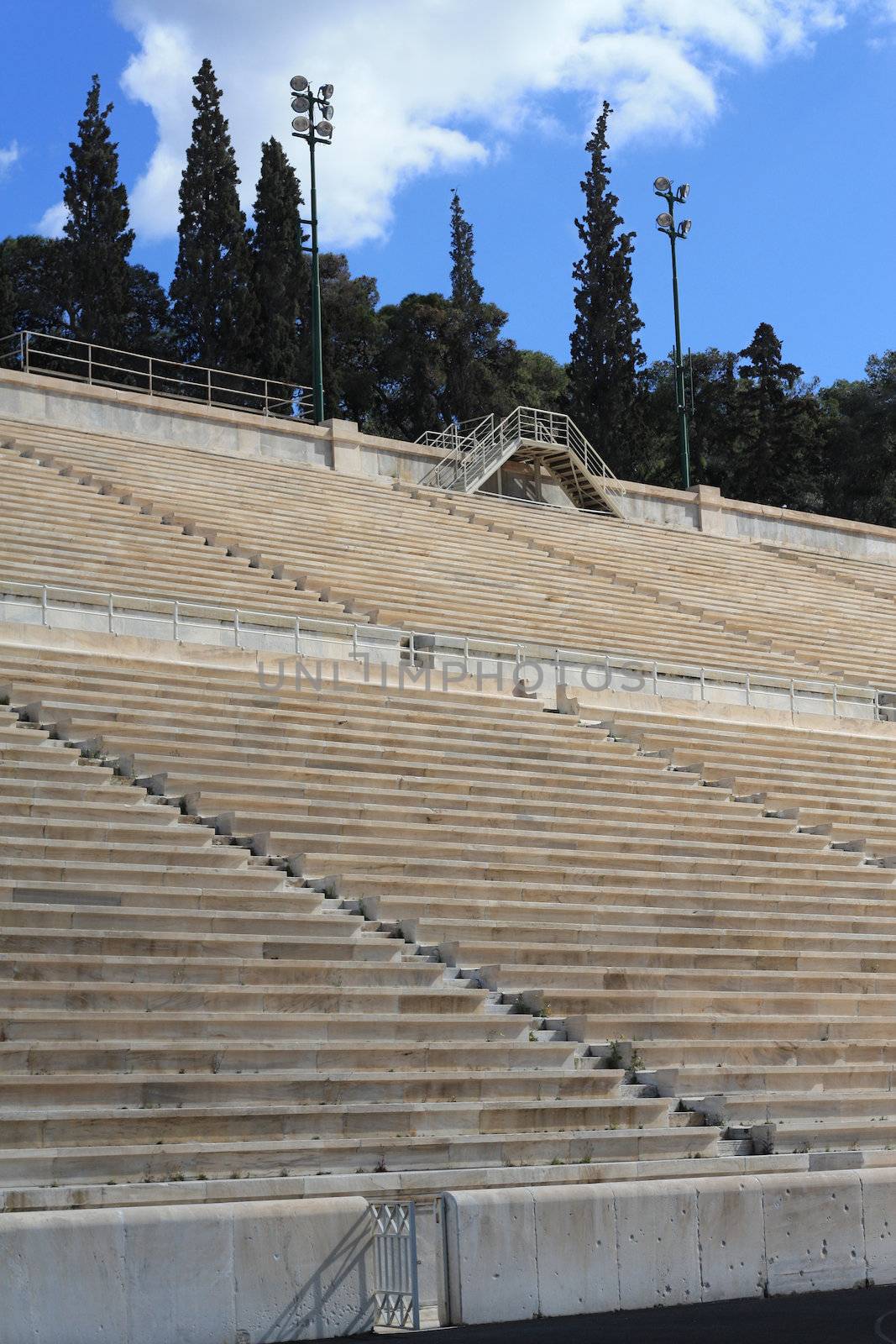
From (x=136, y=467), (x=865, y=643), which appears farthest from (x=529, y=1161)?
(x=865, y=643)

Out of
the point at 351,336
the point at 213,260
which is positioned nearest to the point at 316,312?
the point at 213,260

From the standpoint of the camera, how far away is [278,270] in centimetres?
3944

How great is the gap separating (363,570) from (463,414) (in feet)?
80.1

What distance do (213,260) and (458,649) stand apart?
23116 mm

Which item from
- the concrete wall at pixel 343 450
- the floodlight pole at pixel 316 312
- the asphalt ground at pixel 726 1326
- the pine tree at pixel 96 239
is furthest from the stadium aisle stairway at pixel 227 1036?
the pine tree at pixel 96 239

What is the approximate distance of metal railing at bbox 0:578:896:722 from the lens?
15.0 m

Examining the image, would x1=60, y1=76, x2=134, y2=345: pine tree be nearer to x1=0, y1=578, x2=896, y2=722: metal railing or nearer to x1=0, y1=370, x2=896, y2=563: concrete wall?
x1=0, y1=370, x2=896, y2=563: concrete wall

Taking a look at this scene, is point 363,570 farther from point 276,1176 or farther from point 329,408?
point 329,408

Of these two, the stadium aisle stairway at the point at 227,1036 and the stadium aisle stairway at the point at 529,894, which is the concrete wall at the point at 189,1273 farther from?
the stadium aisle stairway at the point at 529,894

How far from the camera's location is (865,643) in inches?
964

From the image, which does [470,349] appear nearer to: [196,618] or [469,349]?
[469,349]

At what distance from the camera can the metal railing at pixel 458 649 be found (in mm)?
14992

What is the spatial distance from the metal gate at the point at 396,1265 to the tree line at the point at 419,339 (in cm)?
3137

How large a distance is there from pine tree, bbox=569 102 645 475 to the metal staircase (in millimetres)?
8715
